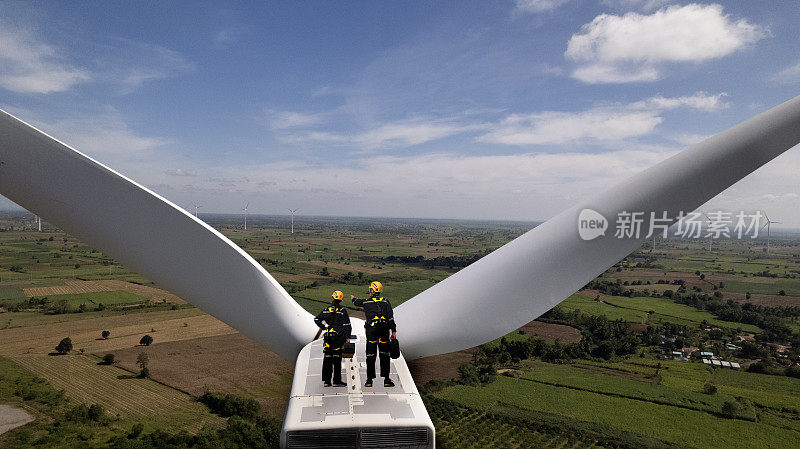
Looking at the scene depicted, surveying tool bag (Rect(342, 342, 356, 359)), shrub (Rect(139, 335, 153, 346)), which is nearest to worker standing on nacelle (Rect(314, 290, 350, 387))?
tool bag (Rect(342, 342, 356, 359))

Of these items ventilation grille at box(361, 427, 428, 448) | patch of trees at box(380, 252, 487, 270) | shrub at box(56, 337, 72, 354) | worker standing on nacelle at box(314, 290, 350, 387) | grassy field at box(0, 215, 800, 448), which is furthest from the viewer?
patch of trees at box(380, 252, 487, 270)

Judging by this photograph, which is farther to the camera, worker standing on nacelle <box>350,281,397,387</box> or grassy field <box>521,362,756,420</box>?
grassy field <box>521,362,756,420</box>

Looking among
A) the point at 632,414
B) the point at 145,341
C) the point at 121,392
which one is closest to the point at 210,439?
the point at 121,392

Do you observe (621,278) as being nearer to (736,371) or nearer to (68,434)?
(736,371)

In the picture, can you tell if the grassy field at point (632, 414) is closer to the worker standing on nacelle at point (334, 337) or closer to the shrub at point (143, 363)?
the shrub at point (143, 363)

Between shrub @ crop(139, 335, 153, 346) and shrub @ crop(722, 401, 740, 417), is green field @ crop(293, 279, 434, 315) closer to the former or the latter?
shrub @ crop(139, 335, 153, 346)

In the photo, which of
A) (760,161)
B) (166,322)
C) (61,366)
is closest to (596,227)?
(760,161)

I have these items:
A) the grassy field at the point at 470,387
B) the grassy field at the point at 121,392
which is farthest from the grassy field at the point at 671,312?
the grassy field at the point at 121,392
